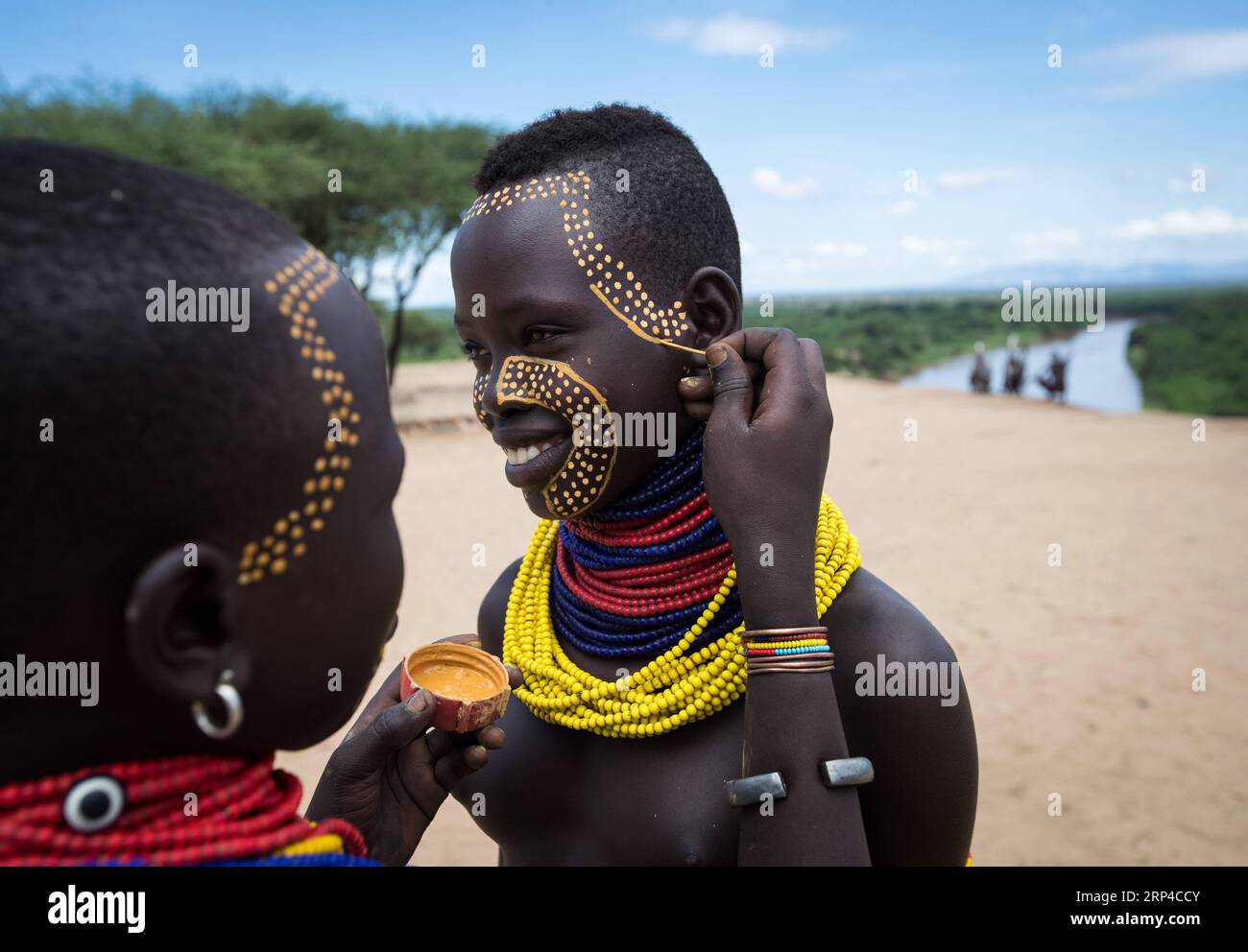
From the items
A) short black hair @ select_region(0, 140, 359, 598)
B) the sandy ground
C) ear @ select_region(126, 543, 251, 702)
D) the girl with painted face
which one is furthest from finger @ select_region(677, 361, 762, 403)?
the sandy ground

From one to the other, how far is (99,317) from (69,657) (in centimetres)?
38

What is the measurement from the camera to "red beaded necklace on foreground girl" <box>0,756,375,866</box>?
1016 millimetres

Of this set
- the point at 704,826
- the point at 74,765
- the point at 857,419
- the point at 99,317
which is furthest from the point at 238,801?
the point at 857,419

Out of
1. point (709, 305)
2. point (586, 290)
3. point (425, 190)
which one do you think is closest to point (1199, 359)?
point (425, 190)

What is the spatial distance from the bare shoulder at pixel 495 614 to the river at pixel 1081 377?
24.6m

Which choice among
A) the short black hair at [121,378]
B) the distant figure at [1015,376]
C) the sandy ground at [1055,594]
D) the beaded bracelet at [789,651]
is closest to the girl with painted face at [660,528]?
the beaded bracelet at [789,651]

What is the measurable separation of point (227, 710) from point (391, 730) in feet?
2.10

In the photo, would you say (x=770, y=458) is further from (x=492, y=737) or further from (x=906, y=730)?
(x=492, y=737)

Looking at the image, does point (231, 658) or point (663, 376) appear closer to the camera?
point (231, 658)

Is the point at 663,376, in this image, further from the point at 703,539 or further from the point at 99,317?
the point at 99,317

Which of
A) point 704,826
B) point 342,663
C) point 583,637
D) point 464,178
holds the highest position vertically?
point 464,178

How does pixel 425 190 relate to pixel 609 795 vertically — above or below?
above

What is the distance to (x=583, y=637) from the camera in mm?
2057

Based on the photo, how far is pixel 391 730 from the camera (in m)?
1.69
